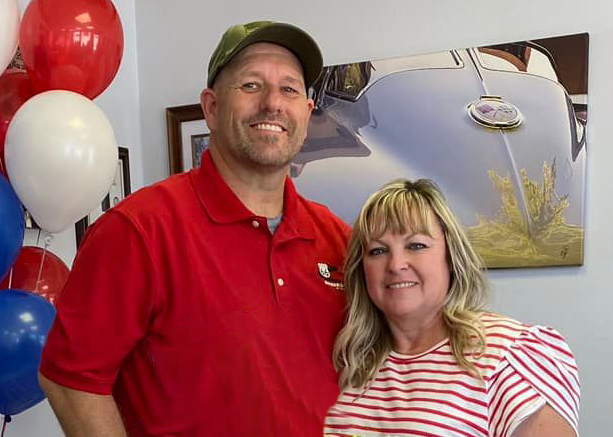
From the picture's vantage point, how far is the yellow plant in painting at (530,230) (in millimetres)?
2059

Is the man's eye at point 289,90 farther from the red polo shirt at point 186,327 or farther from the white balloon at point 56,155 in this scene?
the white balloon at point 56,155

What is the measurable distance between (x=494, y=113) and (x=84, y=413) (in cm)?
162

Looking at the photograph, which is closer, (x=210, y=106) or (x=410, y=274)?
(x=410, y=274)

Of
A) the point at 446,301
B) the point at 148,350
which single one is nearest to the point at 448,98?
the point at 446,301

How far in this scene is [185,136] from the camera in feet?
8.79

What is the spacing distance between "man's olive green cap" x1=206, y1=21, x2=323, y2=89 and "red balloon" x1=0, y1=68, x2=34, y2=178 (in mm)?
757

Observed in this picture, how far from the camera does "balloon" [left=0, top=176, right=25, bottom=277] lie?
Result: 165 cm

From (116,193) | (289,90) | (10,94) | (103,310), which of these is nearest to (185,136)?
(116,193)

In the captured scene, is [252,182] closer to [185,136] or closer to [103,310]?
[103,310]

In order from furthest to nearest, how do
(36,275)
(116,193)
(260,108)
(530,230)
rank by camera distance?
(116,193) < (530,230) < (36,275) < (260,108)

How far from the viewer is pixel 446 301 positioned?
130 centimetres

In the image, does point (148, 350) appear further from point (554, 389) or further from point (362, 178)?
point (362, 178)

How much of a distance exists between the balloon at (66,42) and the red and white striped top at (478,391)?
4.02 feet

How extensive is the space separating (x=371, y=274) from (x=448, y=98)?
3.67 ft
